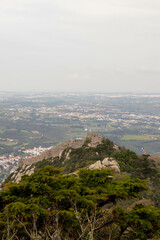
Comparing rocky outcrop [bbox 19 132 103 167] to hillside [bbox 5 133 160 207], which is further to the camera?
rocky outcrop [bbox 19 132 103 167]

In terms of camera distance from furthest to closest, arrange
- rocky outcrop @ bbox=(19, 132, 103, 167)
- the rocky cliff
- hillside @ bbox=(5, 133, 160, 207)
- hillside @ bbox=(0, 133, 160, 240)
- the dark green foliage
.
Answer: rocky outcrop @ bbox=(19, 132, 103, 167) < the rocky cliff < hillside @ bbox=(5, 133, 160, 207) < the dark green foliage < hillside @ bbox=(0, 133, 160, 240)

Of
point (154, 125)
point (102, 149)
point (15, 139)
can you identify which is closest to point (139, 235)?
point (102, 149)

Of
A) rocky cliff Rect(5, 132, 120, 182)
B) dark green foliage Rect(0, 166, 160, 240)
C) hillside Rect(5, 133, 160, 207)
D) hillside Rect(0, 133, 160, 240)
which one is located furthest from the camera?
rocky cliff Rect(5, 132, 120, 182)

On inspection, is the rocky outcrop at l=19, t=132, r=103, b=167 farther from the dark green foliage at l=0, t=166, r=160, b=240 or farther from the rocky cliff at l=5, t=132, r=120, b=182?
the dark green foliage at l=0, t=166, r=160, b=240

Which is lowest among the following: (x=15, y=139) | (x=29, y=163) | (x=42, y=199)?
(x=15, y=139)

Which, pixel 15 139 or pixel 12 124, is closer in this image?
pixel 15 139

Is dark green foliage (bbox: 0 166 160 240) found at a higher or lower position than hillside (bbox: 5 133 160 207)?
higher

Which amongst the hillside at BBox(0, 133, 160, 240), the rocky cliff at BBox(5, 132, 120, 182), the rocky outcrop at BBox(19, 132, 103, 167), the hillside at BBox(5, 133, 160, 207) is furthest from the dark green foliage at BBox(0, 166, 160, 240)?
the rocky outcrop at BBox(19, 132, 103, 167)

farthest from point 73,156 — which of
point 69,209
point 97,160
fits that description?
point 69,209

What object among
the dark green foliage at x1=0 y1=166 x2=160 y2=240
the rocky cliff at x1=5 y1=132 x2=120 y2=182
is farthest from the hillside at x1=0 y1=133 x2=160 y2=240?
the rocky cliff at x1=5 y1=132 x2=120 y2=182

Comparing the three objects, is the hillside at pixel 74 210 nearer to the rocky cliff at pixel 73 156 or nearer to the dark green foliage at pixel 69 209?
the dark green foliage at pixel 69 209

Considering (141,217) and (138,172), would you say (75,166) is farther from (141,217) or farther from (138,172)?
(141,217)
